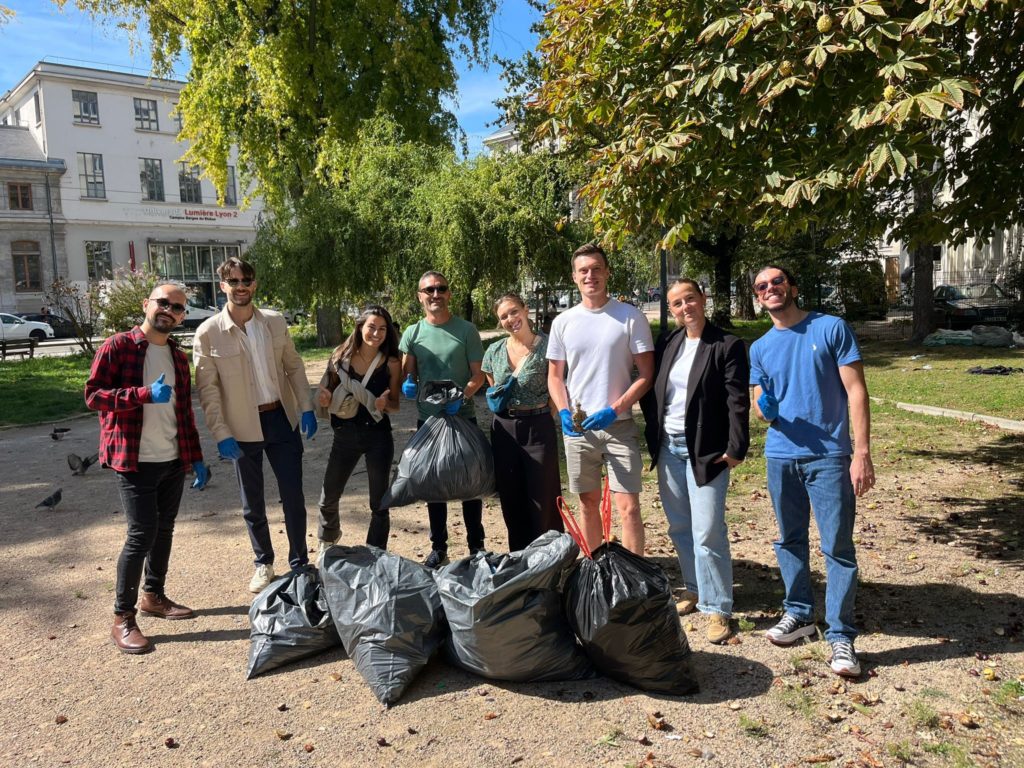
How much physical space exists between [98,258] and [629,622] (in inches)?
1936

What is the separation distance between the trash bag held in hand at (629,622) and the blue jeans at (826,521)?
2.37ft

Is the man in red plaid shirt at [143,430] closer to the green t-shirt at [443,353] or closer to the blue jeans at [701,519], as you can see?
the green t-shirt at [443,353]

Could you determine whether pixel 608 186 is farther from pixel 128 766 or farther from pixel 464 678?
pixel 128 766

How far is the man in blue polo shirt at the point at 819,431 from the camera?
357 centimetres

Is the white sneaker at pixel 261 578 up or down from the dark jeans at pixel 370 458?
down

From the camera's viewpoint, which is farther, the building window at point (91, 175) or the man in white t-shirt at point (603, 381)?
the building window at point (91, 175)

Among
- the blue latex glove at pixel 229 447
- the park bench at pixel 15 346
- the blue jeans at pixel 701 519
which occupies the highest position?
the park bench at pixel 15 346

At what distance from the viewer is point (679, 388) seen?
158 inches

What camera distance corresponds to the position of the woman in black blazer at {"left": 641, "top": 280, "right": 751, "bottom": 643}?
3865 mm

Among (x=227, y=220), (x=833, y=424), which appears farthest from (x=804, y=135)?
(x=227, y=220)

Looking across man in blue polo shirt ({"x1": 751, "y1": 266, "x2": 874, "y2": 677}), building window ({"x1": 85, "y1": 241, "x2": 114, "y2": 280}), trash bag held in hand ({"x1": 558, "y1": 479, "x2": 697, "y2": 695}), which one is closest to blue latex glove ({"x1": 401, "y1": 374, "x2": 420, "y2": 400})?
trash bag held in hand ({"x1": 558, "y1": 479, "x2": 697, "y2": 695})

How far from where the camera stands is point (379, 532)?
15.8 ft

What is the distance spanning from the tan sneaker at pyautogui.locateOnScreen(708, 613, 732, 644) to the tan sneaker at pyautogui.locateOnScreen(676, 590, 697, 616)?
26 centimetres

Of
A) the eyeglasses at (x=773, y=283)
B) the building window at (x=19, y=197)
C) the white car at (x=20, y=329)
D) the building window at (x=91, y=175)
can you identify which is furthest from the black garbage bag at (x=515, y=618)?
the building window at (x=91, y=175)
